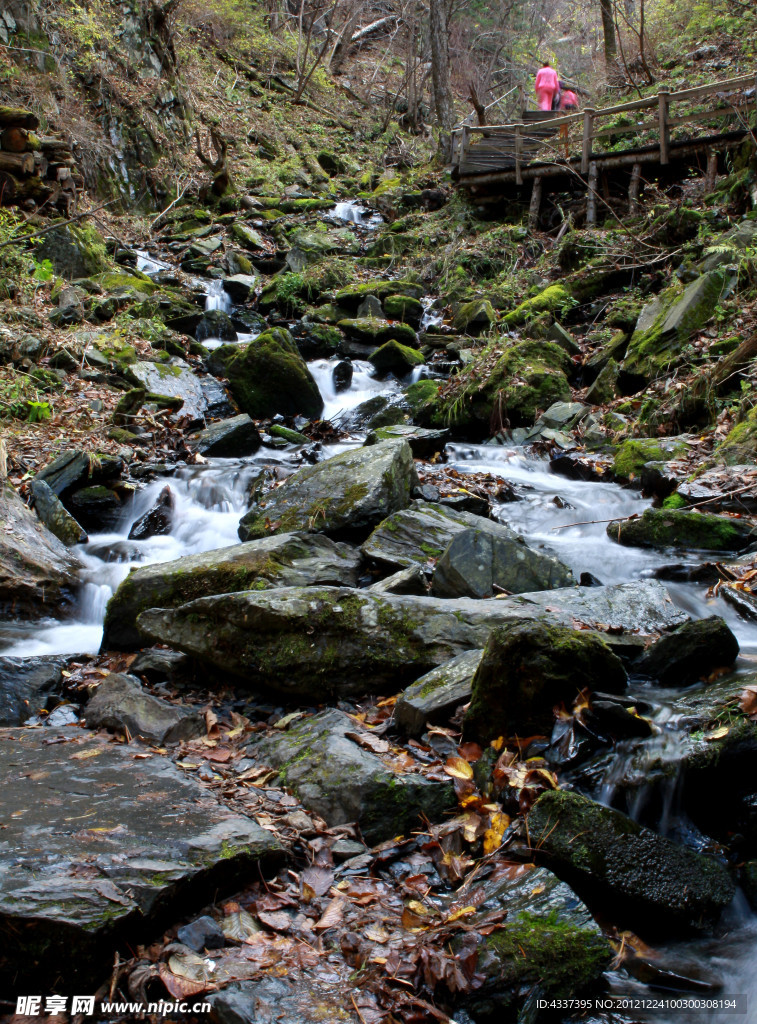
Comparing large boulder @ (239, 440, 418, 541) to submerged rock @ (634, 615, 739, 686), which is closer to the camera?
submerged rock @ (634, 615, 739, 686)

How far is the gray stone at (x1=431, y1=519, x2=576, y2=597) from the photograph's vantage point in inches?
190

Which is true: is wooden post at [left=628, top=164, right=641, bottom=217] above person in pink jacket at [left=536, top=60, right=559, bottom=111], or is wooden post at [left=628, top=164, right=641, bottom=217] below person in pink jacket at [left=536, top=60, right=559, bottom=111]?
below

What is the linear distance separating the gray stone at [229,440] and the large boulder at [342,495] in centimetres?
226

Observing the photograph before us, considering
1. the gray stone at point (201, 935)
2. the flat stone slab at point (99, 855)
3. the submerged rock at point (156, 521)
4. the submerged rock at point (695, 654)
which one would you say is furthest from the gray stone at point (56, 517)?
the submerged rock at point (695, 654)

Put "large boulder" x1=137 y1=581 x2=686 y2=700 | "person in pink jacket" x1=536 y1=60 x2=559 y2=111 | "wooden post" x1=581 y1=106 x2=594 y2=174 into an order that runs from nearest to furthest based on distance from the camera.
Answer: "large boulder" x1=137 y1=581 x2=686 y2=700, "wooden post" x1=581 y1=106 x2=594 y2=174, "person in pink jacket" x1=536 y1=60 x2=559 y2=111

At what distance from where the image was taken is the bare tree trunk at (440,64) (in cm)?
1811

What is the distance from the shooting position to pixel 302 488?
621 centimetres

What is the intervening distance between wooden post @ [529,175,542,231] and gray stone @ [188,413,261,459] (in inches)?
368

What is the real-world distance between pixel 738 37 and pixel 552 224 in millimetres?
7502

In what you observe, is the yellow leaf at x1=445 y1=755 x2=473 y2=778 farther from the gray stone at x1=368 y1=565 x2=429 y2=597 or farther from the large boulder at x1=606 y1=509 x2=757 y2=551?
the large boulder at x1=606 y1=509 x2=757 y2=551

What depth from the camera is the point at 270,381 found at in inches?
397

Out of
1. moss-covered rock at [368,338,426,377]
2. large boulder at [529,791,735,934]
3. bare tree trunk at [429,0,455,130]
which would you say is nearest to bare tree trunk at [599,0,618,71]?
bare tree trunk at [429,0,455,130]

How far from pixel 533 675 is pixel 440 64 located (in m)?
20.4

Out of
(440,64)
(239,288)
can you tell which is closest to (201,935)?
(239,288)
